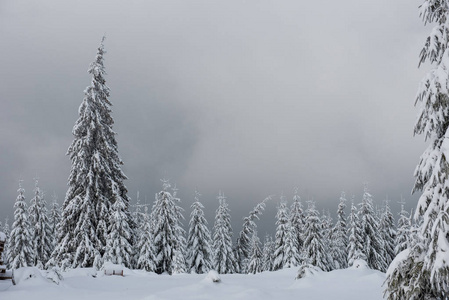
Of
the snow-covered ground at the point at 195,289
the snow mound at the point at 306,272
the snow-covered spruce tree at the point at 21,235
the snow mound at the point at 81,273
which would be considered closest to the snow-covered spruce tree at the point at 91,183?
the snow mound at the point at 81,273

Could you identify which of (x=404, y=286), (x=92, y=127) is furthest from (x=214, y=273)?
(x=92, y=127)

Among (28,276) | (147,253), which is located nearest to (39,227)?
(147,253)

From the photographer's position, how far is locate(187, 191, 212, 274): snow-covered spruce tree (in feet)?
127

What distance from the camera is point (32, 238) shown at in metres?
42.7

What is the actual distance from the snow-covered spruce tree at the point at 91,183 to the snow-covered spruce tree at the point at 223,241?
17.8 m

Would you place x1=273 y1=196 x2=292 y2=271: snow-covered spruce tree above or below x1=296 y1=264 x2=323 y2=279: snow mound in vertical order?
above

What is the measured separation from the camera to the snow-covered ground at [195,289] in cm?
1154

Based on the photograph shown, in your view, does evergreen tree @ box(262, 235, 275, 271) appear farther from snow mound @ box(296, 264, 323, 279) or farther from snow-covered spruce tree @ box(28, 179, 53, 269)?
snow mound @ box(296, 264, 323, 279)

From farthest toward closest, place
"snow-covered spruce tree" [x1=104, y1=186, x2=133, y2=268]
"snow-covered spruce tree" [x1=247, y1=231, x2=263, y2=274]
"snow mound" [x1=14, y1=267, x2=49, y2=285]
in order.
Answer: "snow-covered spruce tree" [x1=247, y1=231, x2=263, y2=274]
"snow-covered spruce tree" [x1=104, y1=186, x2=133, y2=268]
"snow mound" [x1=14, y1=267, x2=49, y2=285]

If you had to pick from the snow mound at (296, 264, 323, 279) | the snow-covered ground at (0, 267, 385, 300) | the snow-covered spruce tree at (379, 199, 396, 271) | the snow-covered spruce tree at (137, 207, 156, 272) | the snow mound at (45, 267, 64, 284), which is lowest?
the snow-covered ground at (0, 267, 385, 300)

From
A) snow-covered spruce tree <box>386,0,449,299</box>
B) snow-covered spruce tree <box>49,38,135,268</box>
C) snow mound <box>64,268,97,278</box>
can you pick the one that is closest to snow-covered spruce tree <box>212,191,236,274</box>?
snow-covered spruce tree <box>49,38,135,268</box>

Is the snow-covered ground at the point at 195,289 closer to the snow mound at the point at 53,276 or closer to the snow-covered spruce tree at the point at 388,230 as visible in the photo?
the snow mound at the point at 53,276

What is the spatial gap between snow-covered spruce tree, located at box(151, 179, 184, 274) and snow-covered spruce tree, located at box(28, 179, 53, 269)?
54.2 feet

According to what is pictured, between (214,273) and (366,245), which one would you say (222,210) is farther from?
(214,273)
